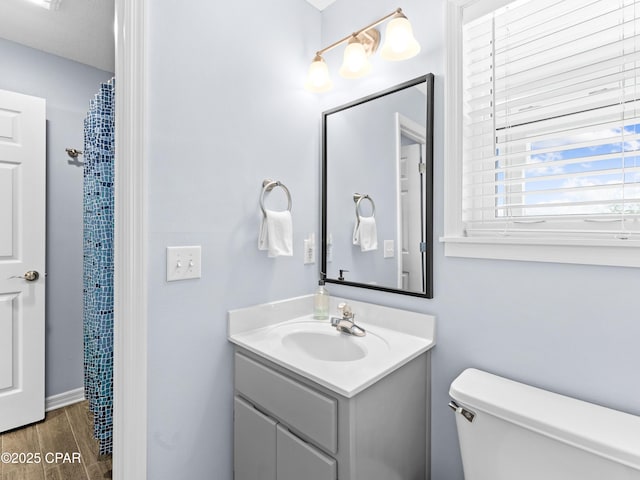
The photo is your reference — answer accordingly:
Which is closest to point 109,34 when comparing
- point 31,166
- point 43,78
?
point 43,78

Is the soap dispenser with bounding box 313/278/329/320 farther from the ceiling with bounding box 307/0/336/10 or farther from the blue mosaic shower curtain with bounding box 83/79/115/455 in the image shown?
the ceiling with bounding box 307/0/336/10

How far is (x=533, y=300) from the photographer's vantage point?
1.03 m

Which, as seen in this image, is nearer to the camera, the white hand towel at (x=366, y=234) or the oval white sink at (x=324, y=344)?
the oval white sink at (x=324, y=344)

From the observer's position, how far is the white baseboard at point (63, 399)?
2.19 metres

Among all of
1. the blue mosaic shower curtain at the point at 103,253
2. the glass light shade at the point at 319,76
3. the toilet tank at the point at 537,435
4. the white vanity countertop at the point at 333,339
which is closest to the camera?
the toilet tank at the point at 537,435

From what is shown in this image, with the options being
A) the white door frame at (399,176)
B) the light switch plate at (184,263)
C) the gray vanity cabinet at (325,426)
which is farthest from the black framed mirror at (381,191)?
the light switch plate at (184,263)

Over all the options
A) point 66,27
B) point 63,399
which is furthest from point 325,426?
point 66,27

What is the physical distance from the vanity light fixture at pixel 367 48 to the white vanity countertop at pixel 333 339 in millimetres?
996

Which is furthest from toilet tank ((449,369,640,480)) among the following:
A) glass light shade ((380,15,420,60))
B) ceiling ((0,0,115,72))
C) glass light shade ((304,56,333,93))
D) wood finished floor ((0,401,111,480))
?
ceiling ((0,0,115,72))

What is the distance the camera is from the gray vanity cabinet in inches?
35.9

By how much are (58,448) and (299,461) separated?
1.68m

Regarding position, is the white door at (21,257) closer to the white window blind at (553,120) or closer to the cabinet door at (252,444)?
the cabinet door at (252,444)

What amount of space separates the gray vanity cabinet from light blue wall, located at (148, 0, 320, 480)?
0.16 metres

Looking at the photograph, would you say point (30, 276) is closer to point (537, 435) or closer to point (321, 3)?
point (321, 3)
